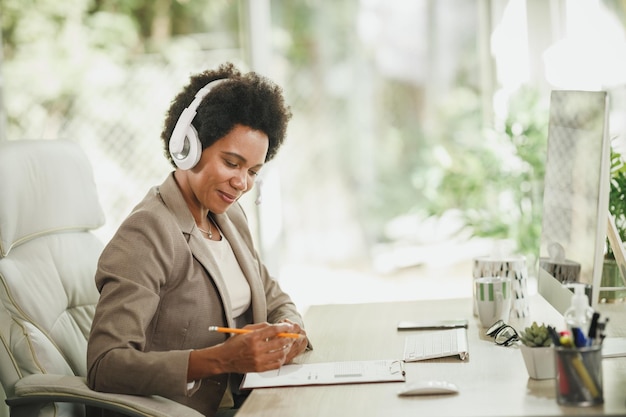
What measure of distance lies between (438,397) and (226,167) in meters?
0.71

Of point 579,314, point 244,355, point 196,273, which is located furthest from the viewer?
point 196,273

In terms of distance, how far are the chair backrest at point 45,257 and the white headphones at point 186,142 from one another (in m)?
0.41

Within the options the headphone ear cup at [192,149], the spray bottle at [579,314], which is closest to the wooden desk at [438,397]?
the spray bottle at [579,314]

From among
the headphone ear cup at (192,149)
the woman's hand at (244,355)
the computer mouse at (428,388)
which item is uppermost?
the headphone ear cup at (192,149)

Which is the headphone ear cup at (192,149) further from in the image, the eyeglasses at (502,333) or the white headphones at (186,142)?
the eyeglasses at (502,333)

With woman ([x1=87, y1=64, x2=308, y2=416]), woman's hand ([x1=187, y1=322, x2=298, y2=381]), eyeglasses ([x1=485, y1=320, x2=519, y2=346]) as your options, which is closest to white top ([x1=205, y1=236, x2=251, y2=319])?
woman ([x1=87, y1=64, x2=308, y2=416])

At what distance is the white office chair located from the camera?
1.80 m

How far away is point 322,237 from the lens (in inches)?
187

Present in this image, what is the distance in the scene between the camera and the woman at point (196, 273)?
159cm

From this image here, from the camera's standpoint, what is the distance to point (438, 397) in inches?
57.3

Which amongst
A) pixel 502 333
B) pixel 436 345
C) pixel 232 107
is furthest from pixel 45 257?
pixel 502 333

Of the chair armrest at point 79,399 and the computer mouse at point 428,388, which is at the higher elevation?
the computer mouse at point 428,388

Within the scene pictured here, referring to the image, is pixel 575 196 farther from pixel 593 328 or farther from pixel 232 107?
pixel 232 107

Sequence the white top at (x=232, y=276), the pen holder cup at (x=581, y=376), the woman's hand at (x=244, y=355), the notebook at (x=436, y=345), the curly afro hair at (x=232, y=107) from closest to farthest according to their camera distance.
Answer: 1. the pen holder cup at (x=581, y=376)
2. the woman's hand at (x=244, y=355)
3. the notebook at (x=436, y=345)
4. the curly afro hair at (x=232, y=107)
5. the white top at (x=232, y=276)
